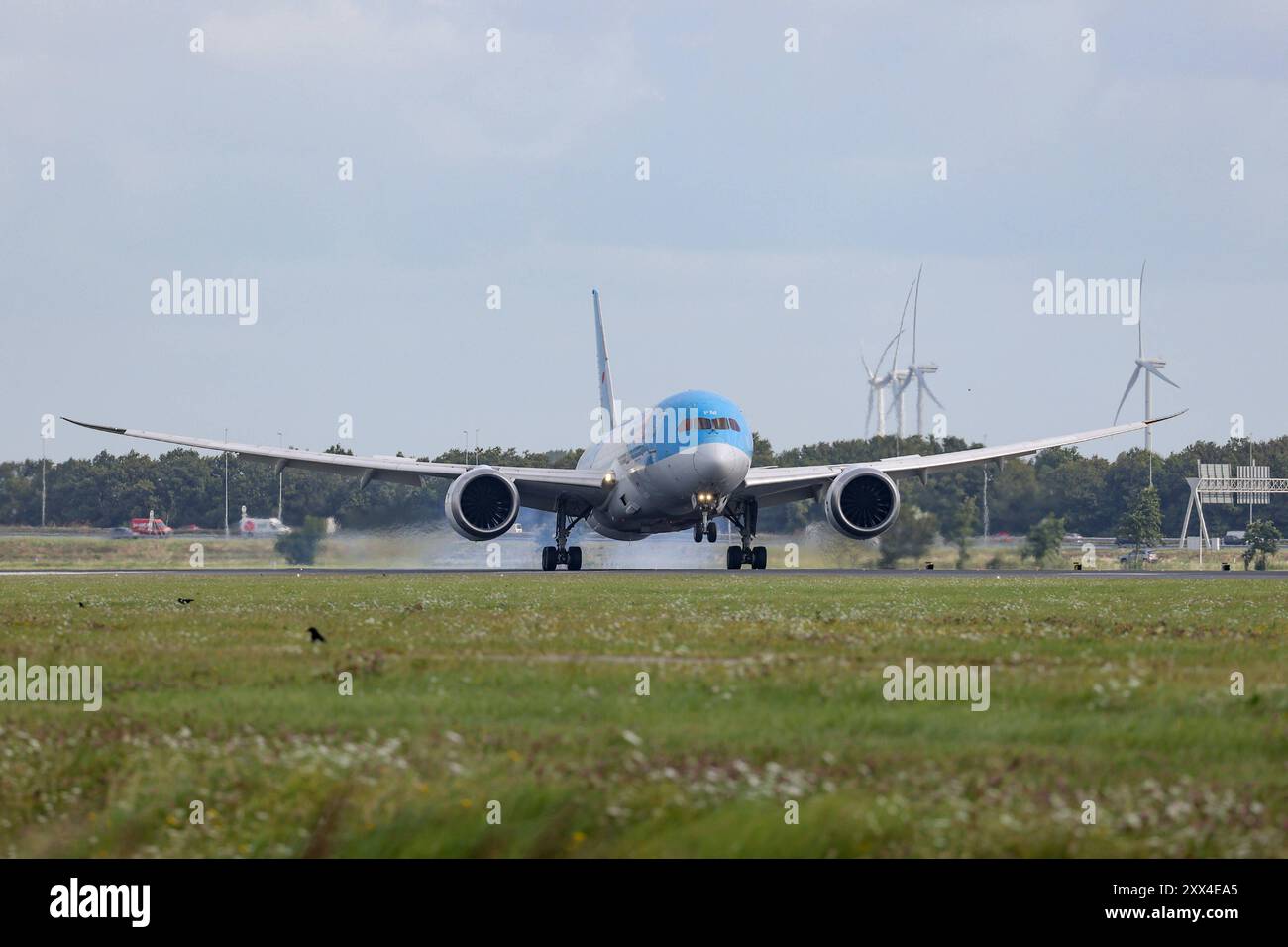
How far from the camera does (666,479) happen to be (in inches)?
2019

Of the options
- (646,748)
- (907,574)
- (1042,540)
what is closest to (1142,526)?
(1042,540)

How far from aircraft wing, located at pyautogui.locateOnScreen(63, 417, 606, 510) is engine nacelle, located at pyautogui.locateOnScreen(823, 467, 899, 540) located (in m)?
8.39

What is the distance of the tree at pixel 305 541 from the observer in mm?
66375

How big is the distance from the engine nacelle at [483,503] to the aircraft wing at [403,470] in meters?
1.20

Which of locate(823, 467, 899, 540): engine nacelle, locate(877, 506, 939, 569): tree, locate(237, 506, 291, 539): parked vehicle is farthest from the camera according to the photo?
locate(237, 506, 291, 539): parked vehicle

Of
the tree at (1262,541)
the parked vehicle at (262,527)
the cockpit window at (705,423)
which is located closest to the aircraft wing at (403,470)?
the cockpit window at (705,423)

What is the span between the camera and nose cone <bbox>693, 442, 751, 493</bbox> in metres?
49.6

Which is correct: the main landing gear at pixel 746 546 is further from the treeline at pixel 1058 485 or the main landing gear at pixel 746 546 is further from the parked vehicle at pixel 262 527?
the parked vehicle at pixel 262 527

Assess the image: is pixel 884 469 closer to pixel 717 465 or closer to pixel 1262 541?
pixel 717 465

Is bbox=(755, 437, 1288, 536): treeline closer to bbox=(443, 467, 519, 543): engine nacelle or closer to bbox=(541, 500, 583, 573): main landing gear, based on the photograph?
bbox=(541, 500, 583, 573): main landing gear

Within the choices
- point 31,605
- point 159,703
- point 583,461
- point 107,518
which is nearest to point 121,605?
point 31,605

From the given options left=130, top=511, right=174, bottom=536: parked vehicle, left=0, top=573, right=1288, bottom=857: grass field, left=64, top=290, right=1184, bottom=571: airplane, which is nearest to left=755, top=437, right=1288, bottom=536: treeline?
left=64, top=290, right=1184, bottom=571: airplane
